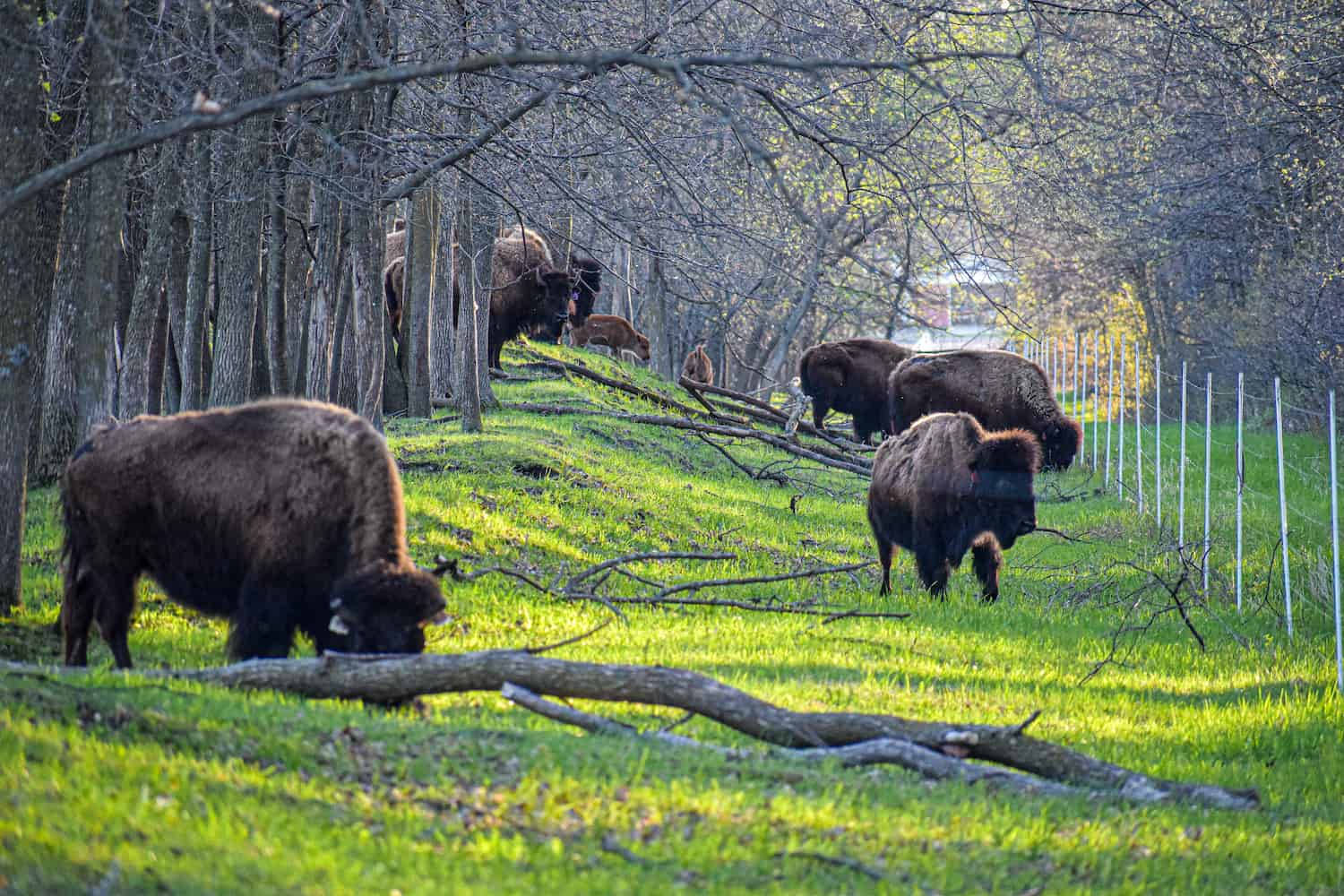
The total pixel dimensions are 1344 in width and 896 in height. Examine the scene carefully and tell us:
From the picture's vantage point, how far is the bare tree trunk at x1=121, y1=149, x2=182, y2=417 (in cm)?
1238

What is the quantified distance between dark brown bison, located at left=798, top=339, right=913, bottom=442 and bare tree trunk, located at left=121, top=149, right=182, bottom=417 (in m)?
17.6

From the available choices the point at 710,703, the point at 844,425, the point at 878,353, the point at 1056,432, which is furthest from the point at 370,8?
the point at 844,425

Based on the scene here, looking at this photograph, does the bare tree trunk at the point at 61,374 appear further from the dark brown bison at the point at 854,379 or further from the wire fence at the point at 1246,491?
the dark brown bison at the point at 854,379

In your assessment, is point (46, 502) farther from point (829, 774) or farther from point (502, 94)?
point (829, 774)

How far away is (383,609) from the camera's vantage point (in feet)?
26.7

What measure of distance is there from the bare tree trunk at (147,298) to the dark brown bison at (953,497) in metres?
7.67

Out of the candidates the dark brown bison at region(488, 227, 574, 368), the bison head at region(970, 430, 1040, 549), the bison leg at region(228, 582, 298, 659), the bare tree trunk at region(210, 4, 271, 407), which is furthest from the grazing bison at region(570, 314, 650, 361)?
the bison leg at region(228, 582, 298, 659)

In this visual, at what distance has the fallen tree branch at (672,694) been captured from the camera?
24.1 feet

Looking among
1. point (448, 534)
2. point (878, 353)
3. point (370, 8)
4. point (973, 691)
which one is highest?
point (370, 8)

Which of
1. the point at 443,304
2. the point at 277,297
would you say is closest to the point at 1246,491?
the point at 443,304

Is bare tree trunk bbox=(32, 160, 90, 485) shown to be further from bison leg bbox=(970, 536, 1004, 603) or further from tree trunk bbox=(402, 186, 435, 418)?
bison leg bbox=(970, 536, 1004, 603)

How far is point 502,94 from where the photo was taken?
16141 millimetres

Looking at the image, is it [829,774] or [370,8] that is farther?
[370,8]

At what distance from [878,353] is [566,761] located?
23146 millimetres
